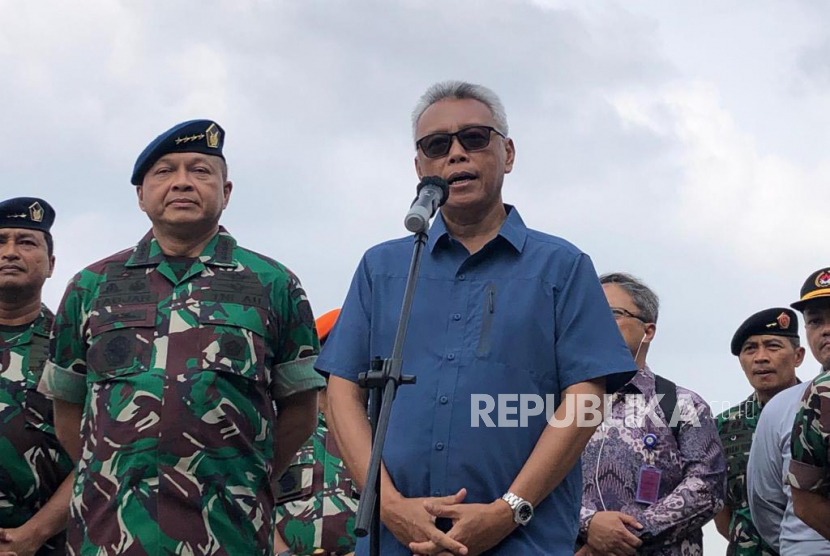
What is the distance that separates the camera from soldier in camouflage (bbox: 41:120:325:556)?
17.1 feet

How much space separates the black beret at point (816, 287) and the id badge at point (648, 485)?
60.2 inches

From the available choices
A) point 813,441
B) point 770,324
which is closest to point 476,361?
point 813,441

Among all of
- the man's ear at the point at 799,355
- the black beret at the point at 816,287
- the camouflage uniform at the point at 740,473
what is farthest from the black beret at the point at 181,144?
the man's ear at the point at 799,355

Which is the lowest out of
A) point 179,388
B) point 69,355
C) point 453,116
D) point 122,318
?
point 179,388

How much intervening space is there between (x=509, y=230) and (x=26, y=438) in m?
2.73

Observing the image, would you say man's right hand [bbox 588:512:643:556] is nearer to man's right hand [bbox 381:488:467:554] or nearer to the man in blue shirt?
the man in blue shirt

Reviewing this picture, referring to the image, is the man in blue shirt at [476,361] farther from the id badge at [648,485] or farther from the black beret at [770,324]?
the black beret at [770,324]

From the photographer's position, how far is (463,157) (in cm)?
495

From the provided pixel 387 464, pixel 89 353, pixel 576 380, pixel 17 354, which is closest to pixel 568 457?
pixel 576 380

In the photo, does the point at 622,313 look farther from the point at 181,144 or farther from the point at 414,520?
the point at 414,520

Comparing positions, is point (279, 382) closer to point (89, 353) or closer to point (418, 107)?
point (89, 353)

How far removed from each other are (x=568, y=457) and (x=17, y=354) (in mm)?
3144

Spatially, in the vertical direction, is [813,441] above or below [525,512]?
above

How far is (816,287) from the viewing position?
7.82 meters
